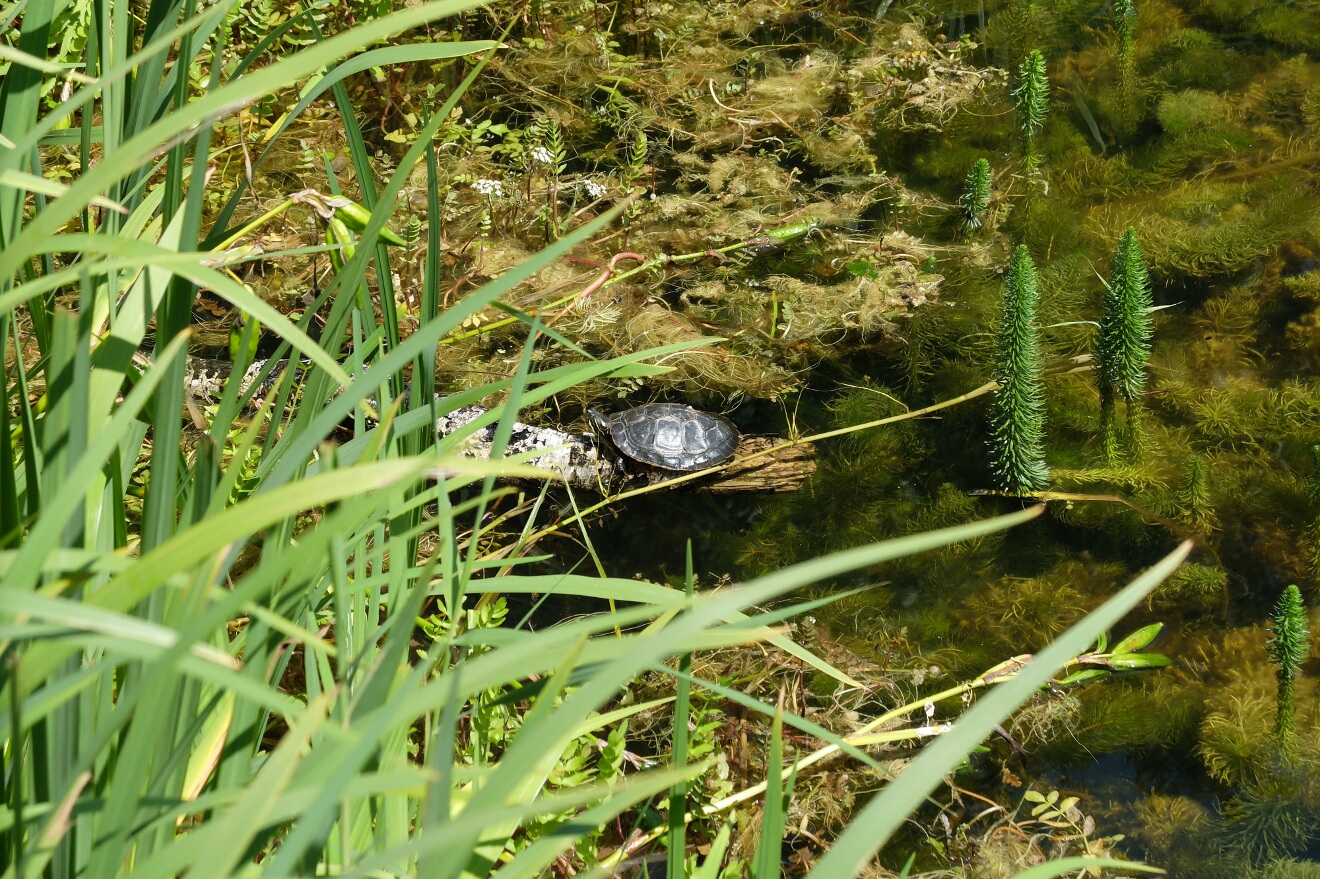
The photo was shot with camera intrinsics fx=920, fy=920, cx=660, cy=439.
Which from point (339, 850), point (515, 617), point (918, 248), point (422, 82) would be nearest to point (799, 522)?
point (515, 617)

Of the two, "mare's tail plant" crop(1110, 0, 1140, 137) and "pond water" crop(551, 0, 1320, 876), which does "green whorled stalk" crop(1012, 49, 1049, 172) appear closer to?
"pond water" crop(551, 0, 1320, 876)

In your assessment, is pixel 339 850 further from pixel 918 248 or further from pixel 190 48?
pixel 918 248

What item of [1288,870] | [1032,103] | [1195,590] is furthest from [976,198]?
[1288,870]

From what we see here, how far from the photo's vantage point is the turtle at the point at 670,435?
2.76 metres

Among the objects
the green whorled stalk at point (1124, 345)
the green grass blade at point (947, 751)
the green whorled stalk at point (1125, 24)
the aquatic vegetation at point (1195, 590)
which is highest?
the green whorled stalk at point (1125, 24)

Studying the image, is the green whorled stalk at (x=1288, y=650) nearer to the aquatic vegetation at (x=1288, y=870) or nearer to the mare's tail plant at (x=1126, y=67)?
the aquatic vegetation at (x=1288, y=870)

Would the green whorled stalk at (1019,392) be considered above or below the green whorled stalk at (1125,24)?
below

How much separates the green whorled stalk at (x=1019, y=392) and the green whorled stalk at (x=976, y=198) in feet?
2.91

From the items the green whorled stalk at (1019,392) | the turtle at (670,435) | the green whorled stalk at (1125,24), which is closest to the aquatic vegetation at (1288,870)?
the green whorled stalk at (1019,392)

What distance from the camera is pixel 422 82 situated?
13.1 ft

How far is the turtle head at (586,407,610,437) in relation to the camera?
2.84 meters

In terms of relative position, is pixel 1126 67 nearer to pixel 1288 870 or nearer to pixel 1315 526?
pixel 1315 526

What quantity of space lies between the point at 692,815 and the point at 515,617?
2.86ft

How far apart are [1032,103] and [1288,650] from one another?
7.72ft
